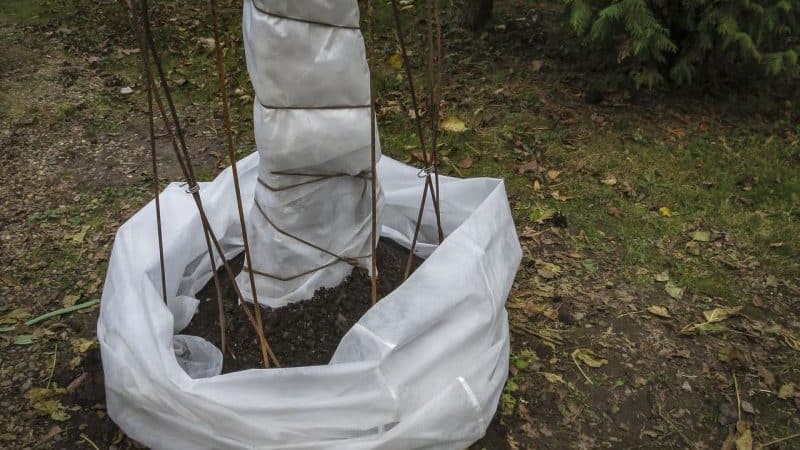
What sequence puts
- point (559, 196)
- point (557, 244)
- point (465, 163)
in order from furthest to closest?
point (465, 163) → point (559, 196) → point (557, 244)

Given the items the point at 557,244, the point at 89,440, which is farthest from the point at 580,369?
the point at 89,440

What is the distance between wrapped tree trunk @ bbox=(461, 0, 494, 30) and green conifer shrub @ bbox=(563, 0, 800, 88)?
36.3 inches

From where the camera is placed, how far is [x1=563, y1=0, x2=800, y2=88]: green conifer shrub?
3.41 metres

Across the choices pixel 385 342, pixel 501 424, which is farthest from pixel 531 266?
pixel 385 342

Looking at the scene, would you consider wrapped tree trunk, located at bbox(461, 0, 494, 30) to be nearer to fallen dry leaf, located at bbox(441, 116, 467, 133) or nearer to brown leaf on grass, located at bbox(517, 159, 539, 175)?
fallen dry leaf, located at bbox(441, 116, 467, 133)

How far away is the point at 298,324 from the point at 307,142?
61 cm

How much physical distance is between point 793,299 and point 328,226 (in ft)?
6.31

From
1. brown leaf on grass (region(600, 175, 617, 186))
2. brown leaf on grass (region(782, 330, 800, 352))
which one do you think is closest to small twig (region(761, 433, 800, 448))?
brown leaf on grass (region(782, 330, 800, 352))

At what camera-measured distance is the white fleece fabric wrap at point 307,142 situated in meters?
1.68

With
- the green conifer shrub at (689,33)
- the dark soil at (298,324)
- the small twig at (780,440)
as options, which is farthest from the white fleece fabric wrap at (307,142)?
the green conifer shrub at (689,33)

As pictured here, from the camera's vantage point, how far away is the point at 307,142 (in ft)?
5.92

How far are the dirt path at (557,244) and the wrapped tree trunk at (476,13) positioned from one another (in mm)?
147

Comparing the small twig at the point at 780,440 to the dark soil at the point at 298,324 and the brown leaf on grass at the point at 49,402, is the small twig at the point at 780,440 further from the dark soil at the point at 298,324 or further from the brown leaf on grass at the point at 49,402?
the brown leaf on grass at the point at 49,402

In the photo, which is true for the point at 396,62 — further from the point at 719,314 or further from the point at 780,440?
the point at 780,440
